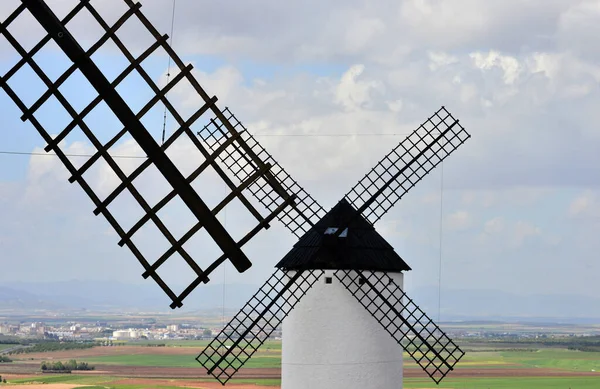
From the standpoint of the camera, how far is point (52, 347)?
467 ft

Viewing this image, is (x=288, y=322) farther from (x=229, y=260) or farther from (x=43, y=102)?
(x=43, y=102)

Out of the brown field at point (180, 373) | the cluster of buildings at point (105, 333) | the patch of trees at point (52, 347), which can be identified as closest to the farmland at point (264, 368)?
the brown field at point (180, 373)

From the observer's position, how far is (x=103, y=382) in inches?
3585

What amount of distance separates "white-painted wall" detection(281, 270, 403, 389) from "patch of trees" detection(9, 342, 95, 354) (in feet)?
400

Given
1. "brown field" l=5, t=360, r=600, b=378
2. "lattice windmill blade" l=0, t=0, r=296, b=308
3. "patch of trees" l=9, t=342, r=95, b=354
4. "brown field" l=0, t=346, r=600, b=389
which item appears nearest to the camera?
"lattice windmill blade" l=0, t=0, r=296, b=308

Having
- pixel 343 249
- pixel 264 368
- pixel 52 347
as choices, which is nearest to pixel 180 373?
pixel 264 368

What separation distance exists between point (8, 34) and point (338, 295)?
6702 mm

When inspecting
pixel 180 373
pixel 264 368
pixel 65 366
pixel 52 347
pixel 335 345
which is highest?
pixel 52 347

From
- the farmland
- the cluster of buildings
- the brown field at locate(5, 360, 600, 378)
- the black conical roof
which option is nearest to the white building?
the black conical roof

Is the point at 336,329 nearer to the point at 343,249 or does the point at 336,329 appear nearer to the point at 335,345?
the point at 335,345

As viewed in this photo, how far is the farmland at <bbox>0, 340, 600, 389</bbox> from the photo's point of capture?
8711 centimetres

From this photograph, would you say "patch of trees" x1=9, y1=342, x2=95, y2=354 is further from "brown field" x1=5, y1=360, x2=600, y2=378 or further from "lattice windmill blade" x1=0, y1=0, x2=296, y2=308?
"lattice windmill blade" x1=0, y1=0, x2=296, y2=308

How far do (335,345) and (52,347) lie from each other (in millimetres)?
128898

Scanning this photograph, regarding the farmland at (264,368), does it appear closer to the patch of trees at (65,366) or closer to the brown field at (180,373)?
the brown field at (180,373)
